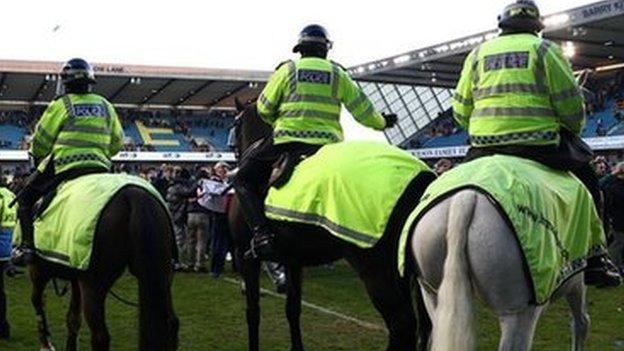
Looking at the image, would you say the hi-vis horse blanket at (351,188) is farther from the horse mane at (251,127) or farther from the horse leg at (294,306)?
the horse mane at (251,127)

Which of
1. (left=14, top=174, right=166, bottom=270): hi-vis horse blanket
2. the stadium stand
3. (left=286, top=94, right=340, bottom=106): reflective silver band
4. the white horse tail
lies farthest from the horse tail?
the stadium stand

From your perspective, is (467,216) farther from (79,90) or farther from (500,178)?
(79,90)

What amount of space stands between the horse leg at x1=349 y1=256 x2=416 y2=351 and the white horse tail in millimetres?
1130

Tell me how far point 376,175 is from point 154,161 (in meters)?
38.8

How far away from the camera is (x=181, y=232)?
16.7 meters

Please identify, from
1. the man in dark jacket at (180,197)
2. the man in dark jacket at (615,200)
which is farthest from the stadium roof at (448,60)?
the man in dark jacket at (180,197)

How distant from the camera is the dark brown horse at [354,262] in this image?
4844 millimetres

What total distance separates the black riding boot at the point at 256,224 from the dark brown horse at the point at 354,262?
0.25ft

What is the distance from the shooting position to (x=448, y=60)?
1473 inches

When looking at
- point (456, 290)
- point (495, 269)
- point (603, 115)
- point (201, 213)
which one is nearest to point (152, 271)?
point (456, 290)

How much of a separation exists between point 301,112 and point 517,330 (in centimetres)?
297

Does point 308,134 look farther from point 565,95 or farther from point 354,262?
point 565,95

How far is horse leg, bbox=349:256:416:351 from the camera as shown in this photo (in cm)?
483

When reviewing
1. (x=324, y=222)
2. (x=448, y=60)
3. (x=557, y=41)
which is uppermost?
(x=557, y=41)
